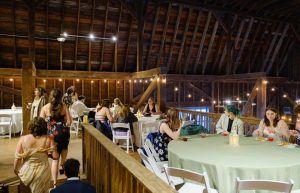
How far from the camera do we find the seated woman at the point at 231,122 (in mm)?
4953

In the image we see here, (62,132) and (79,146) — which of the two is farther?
(79,146)

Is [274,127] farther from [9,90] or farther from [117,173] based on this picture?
[9,90]

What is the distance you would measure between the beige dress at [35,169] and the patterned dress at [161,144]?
5.46 ft

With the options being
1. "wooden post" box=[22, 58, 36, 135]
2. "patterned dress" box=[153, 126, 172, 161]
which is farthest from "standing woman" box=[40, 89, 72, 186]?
"wooden post" box=[22, 58, 36, 135]

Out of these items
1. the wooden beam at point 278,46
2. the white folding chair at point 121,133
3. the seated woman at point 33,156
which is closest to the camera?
the seated woman at point 33,156

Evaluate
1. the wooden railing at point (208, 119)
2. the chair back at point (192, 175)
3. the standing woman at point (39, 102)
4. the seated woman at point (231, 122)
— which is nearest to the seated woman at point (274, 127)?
the seated woman at point (231, 122)

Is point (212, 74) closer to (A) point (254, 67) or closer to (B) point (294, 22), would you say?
(A) point (254, 67)

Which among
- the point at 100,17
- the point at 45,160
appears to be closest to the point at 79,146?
the point at 45,160

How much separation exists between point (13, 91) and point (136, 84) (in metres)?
5.61

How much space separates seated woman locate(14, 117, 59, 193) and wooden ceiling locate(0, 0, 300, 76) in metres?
7.21

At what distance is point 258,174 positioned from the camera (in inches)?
106

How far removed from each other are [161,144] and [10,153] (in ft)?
12.9

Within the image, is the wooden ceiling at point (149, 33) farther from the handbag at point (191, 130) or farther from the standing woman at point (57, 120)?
the handbag at point (191, 130)

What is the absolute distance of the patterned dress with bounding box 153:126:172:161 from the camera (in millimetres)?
4250
